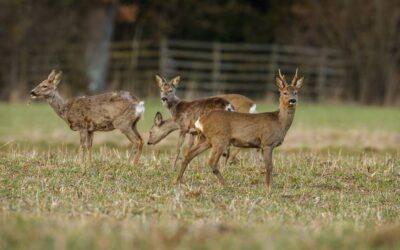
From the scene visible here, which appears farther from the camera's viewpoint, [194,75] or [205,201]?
[194,75]

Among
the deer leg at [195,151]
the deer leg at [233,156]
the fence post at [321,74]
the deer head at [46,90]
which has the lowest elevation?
the deer leg at [233,156]

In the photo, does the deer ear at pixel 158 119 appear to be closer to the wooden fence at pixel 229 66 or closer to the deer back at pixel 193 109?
the deer back at pixel 193 109

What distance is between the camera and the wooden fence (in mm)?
39656

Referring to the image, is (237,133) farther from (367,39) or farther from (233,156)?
(367,39)

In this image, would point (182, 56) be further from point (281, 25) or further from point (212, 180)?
point (212, 180)

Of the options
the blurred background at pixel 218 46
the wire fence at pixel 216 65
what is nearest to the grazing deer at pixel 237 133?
the blurred background at pixel 218 46

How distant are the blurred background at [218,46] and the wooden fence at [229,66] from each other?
41 millimetres

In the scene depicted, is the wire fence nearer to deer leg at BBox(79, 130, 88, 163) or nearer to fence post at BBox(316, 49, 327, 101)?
fence post at BBox(316, 49, 327, 101)

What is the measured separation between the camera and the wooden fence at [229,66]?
130ft

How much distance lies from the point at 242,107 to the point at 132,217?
22.1ft

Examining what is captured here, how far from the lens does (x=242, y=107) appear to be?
16.0 metres

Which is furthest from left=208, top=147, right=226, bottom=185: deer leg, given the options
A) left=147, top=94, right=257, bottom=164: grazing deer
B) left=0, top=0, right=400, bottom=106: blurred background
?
left=0, top=0, right=400, bottom=106: blurred background

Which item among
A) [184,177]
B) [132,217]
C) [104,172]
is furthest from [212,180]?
[132,217]

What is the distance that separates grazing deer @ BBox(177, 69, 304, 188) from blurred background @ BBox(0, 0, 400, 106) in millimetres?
24647
